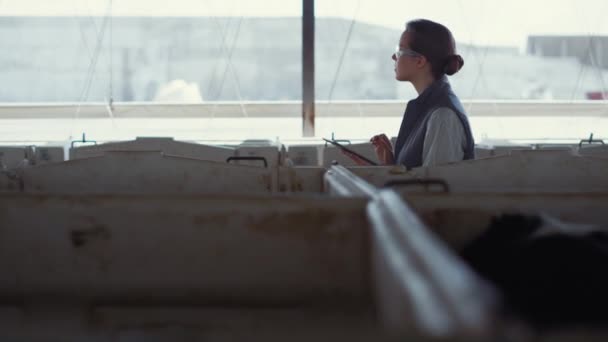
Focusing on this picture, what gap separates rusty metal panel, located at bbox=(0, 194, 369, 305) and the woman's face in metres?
1.48

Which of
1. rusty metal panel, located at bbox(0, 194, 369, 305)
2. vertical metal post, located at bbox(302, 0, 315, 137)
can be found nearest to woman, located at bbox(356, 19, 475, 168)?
rusty metal panel, located at bbox(0, 194, 369, 305)

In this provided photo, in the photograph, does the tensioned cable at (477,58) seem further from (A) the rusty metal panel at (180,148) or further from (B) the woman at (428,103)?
(B) the woman at (428,103)

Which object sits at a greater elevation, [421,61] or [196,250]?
[421,61]

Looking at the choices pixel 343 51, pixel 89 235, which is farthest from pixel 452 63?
pixel 343 51

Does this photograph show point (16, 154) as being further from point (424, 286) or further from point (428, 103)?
point (424, 286)

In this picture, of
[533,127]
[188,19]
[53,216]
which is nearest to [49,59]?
[188,19]

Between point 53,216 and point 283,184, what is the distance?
90cm

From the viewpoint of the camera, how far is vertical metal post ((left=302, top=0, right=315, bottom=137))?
7422 millimetres

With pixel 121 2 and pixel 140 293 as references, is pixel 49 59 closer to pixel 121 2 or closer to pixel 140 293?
pixel 121 2

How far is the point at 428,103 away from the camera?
2.54 m

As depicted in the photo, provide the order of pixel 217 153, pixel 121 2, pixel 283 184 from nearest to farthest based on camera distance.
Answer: pixel 283 184 → pixel 217 153 → pixel 121 2

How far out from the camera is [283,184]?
6.77 ft

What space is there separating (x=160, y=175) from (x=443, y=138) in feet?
2.96

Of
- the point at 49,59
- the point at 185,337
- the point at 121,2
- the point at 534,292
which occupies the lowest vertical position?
the point at 185,337
